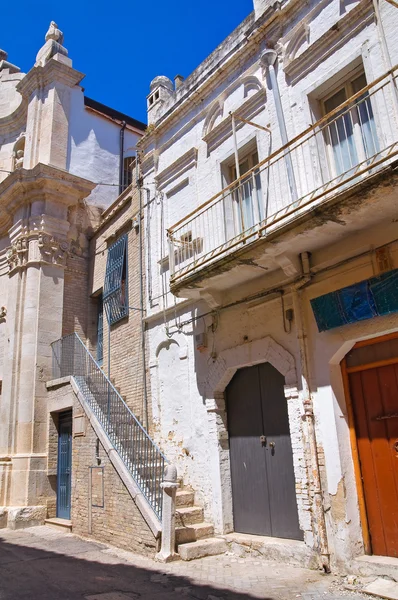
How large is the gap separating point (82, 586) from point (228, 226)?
565cm

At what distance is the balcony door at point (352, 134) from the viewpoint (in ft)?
21.5

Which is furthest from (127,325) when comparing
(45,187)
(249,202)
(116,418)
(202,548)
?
(202,548)

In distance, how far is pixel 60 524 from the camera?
10312mm

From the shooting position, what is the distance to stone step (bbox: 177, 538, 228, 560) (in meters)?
6.99

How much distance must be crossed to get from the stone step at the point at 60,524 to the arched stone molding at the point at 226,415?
3.75 meters

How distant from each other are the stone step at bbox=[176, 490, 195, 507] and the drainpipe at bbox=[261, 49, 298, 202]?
506 centimetres

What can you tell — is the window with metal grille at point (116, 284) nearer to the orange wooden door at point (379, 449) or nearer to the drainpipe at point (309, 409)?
the drainpipe at point (309, 409)

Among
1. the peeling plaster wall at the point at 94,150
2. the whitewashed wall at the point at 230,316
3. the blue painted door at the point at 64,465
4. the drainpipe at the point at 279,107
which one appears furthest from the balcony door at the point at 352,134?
the peeling plaster wall at the point at 94,150

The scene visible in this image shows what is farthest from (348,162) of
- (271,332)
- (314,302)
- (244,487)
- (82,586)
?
(82,586)

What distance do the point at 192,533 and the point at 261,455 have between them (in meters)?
1.54

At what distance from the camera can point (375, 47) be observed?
655 cm

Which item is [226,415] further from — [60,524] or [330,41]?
[330,41]

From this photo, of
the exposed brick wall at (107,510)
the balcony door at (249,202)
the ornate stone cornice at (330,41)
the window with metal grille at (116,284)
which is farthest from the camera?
the window with metal grille at (116,284)

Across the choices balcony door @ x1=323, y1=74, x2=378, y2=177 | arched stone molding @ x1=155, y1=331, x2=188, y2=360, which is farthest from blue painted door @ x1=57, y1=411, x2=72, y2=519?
balcony door @ x1=323, y1=74, x2=378, y2=177
